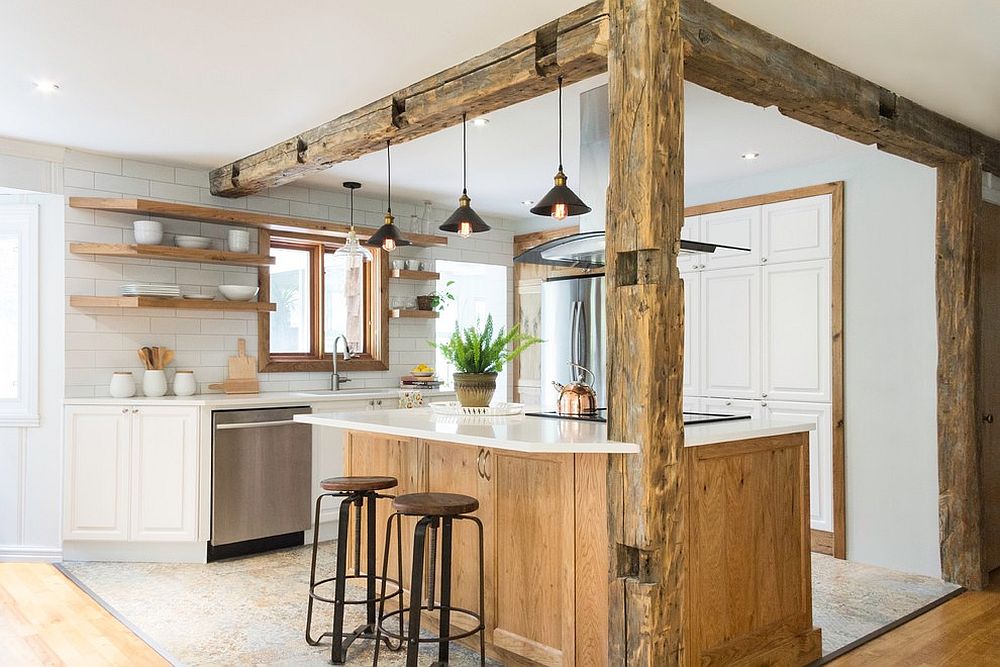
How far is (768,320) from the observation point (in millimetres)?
5352

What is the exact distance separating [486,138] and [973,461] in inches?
130

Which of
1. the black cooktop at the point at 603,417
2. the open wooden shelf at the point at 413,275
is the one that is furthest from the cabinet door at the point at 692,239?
the black cooktop at the point at 603,417

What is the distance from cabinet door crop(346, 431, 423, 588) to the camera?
3.66 m

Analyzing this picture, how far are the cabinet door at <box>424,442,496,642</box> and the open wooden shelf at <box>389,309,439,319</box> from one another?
2.84m

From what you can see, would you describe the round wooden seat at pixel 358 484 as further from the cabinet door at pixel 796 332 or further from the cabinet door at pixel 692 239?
the cabinet door at pixel 692 239

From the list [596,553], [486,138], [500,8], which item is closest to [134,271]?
[486,138]

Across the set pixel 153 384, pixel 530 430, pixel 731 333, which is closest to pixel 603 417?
pixel 530 430

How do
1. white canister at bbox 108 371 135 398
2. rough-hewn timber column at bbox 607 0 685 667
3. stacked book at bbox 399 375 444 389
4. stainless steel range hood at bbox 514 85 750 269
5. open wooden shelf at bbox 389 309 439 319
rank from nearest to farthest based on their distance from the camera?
1. rough-hewn timber column at bbox 607 0 685 667
2. stainless steel range hood at bbox 514 85 750 269
3. white canister at bbox 108 371 135 398
4. stacked book at bbox 399 375 444 389
5. open wooden shelf at bbox 389 309 439 319

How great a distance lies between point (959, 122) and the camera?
14.0 ft

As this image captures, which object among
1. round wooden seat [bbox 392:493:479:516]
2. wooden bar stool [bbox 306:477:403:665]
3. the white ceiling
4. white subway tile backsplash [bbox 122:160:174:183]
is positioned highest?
the white ceiling

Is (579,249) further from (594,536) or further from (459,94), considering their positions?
(594,536)

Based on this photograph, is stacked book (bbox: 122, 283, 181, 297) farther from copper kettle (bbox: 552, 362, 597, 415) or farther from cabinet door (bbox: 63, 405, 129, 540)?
copper kettle (bbox: 552, 362, 597, 415)

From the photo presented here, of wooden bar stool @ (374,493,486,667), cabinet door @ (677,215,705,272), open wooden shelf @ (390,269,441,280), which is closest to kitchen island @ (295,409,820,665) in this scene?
wooden bar stool @ (374,493,486,667)

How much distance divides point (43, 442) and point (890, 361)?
5246 mm
